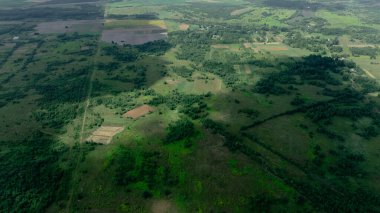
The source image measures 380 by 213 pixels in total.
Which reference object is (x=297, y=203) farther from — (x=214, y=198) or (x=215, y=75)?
(x=215, y=75)

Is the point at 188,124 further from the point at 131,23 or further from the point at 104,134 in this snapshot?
the point at 131,23

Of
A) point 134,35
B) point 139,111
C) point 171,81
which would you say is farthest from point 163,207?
point 134,35

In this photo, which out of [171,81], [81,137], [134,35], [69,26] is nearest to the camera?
[81,137]

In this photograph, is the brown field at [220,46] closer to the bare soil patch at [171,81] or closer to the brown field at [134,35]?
the brown field at [134,35]

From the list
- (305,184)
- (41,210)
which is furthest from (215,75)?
(41,210)

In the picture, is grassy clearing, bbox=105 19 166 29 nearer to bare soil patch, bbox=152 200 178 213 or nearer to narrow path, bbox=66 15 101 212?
narrow path, bbox=66 15 101 212

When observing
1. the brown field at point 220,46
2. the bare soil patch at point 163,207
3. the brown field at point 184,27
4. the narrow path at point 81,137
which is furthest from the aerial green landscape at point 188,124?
the brown field at point 184,27
